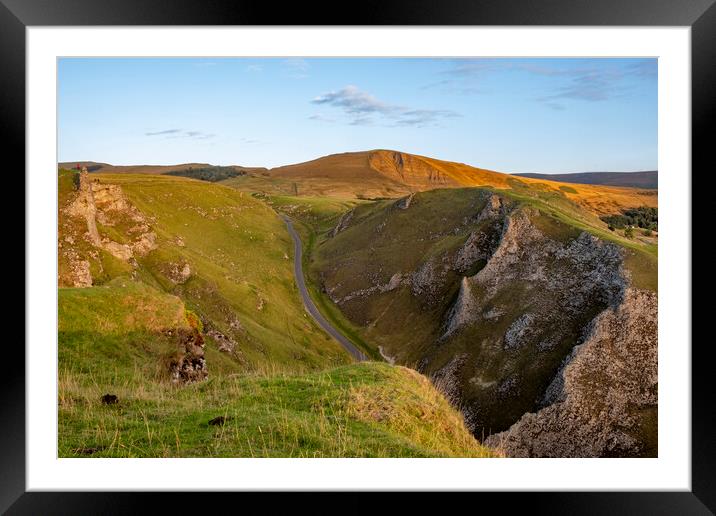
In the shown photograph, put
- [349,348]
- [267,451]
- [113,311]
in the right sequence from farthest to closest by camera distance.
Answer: [349,348] → [113,311] → [267,451]

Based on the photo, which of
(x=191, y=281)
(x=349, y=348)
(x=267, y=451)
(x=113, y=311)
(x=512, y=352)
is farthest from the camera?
(x=349, y=348)

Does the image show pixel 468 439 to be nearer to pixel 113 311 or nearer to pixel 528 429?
pixel 113 311

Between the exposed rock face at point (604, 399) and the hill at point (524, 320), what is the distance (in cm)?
10

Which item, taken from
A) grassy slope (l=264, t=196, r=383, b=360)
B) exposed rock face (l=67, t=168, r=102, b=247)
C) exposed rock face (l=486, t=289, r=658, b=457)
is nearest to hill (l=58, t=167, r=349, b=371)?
exposed rock face (l=67, t=168, r=102, b=247)

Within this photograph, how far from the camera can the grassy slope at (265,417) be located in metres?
10.1

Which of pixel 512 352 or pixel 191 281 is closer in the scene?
pixel 512 352

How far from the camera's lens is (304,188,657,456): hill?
43.5 meters

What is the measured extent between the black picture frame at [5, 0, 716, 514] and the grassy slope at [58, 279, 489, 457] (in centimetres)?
179

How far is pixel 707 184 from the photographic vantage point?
10.2 metres

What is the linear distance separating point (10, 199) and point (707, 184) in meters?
14.7

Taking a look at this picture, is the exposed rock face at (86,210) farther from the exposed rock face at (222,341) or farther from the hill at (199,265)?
the exposed rock face at (222,341)
